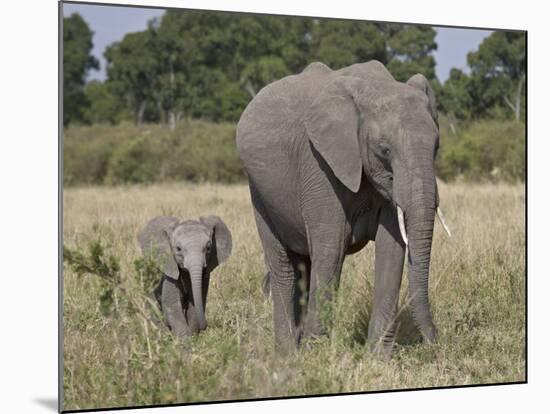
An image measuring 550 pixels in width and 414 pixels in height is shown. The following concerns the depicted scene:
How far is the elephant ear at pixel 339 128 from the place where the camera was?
656 centimetres

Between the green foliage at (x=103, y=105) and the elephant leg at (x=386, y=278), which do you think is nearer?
the elephant leg at (x=386, y=278)

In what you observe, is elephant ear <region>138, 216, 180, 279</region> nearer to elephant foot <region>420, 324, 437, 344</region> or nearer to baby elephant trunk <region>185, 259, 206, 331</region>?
baby elephant trunk <region>185, 259, 206, 331</region>

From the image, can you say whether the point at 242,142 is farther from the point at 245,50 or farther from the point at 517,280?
the point at 245,50

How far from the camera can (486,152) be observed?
1407cm

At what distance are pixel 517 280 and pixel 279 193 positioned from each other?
2087 millimetres

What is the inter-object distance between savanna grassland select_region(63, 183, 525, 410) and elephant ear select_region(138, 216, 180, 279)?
246 mm

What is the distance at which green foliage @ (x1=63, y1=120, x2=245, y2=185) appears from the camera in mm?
17625

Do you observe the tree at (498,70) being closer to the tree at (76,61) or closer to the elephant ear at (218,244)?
the elephant ear at (218,244)

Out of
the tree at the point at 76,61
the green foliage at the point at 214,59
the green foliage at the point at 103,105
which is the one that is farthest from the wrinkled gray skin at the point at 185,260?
the green foliage at the point at 103,105

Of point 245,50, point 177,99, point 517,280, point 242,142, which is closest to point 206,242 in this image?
point 242,142

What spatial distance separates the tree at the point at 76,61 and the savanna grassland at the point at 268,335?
35.5 ft

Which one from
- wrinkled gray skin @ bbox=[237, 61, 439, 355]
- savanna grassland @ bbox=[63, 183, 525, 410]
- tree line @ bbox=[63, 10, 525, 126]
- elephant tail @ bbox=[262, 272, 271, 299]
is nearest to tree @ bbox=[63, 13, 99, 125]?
tree line @ bbox=[63, 10, 525, 126]

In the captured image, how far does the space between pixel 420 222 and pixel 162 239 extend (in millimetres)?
2353

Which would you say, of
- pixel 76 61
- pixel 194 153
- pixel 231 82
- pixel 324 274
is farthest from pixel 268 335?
pixel 76 61
